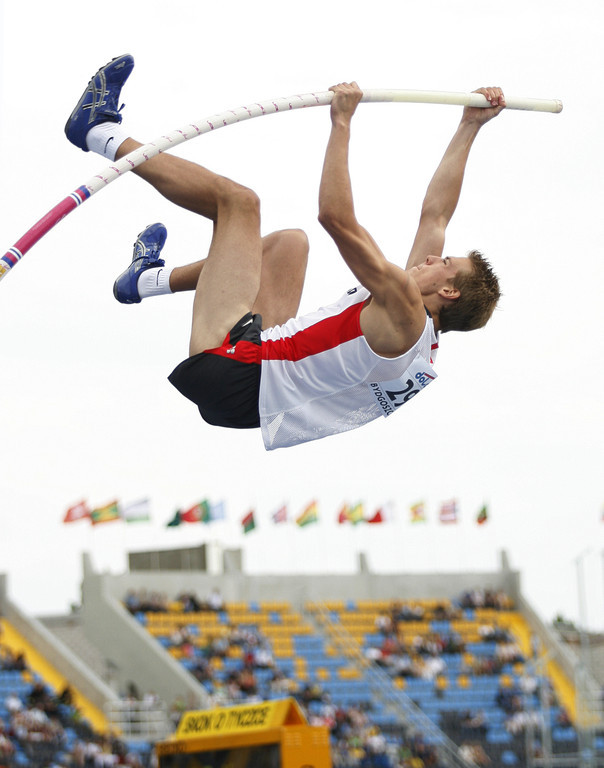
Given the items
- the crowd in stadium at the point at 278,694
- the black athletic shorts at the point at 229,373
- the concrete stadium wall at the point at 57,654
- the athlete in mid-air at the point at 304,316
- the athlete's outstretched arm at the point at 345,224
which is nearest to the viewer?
the athlete's outstretched arm at the point at 345,224

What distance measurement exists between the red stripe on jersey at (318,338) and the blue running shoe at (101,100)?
1.52m

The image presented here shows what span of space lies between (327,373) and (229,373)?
20.6 inches

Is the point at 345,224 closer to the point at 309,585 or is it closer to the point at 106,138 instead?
the point at 106,138

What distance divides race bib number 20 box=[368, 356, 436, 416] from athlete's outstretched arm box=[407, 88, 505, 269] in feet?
2.37

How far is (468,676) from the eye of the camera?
96.5 ft

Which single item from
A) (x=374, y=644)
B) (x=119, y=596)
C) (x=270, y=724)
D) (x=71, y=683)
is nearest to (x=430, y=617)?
(x=374, y=644)

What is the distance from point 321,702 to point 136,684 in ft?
15.0

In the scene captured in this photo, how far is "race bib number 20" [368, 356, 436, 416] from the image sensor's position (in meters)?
6.18

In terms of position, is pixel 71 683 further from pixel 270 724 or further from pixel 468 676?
pixel 270 724

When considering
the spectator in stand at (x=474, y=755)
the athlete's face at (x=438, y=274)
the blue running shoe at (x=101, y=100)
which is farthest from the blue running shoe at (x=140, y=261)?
the spectator in stand at (x=474, y=755)

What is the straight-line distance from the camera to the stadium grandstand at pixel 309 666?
23766 millimetres

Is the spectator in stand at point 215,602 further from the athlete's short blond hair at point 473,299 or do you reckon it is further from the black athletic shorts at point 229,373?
the athlete's short blond hair at point 473,299

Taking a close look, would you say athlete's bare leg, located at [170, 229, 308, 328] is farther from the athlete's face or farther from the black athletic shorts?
the athlete's face

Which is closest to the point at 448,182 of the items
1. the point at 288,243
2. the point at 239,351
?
the point at 288,243
